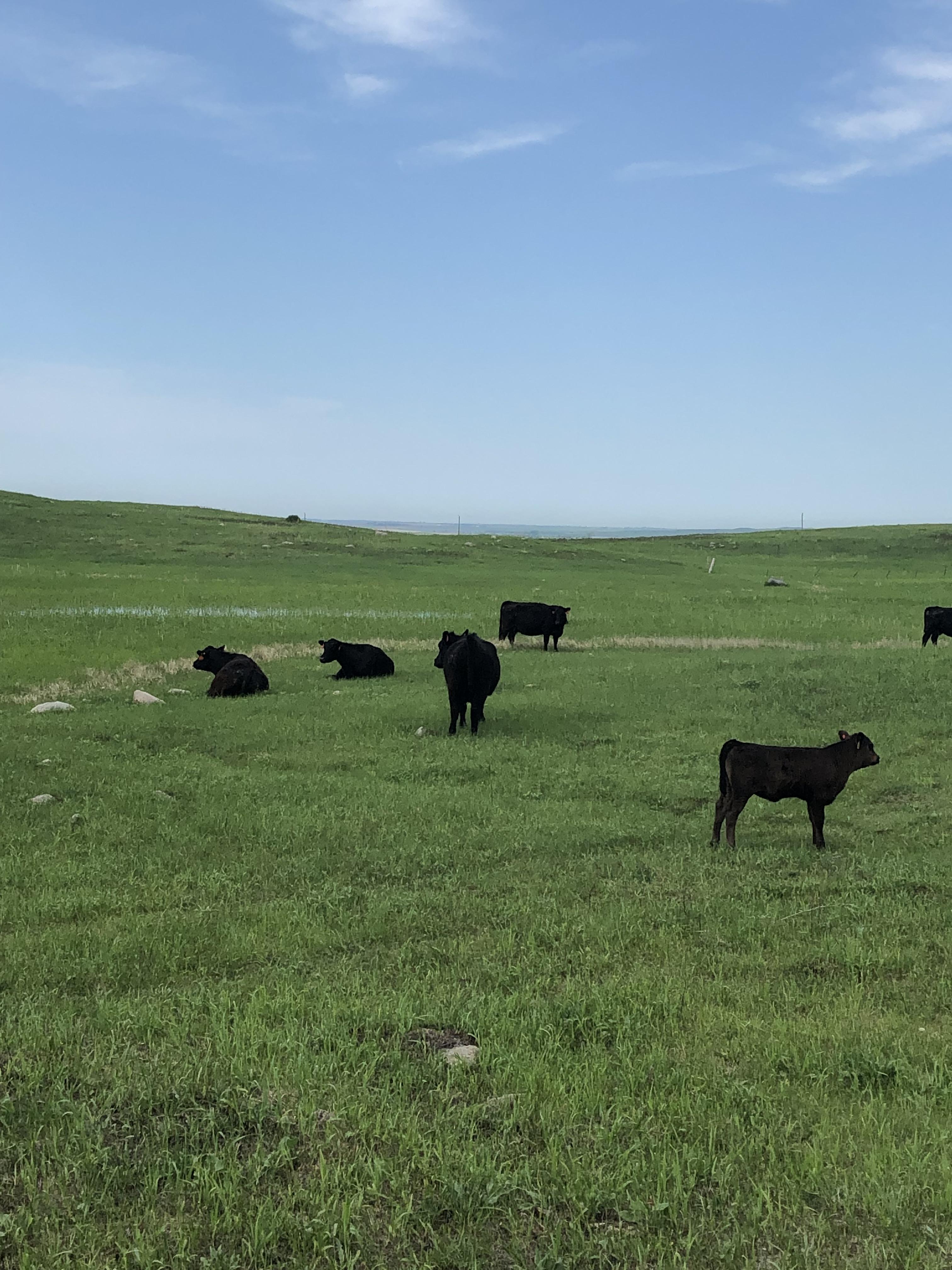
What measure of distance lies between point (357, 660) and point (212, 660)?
3573mm

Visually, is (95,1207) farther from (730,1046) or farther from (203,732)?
(203,732)

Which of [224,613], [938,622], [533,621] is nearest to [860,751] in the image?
[533,621]

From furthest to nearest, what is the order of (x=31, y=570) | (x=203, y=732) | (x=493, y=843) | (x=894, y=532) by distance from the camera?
(x=894, y=532), (x=31, y=570), (x=203, y=732), (x=493, y=843)

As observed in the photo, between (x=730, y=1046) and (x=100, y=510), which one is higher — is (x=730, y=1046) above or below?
below

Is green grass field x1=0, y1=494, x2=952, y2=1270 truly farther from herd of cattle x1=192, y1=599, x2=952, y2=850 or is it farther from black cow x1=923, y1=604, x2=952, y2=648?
black cow x1=923, y1=604, x2=952, y2=648

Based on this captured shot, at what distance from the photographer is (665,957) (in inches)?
301

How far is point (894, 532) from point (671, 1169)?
100m

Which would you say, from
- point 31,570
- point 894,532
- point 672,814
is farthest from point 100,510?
point 672,814

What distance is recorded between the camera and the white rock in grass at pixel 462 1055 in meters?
5.66

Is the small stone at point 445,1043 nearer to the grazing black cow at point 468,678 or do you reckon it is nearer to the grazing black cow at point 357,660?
the grazing black cow at point 468,678

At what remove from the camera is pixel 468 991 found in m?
6.88

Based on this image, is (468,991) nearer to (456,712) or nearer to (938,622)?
(456,712)

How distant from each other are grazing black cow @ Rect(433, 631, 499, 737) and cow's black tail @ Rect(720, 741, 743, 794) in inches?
270

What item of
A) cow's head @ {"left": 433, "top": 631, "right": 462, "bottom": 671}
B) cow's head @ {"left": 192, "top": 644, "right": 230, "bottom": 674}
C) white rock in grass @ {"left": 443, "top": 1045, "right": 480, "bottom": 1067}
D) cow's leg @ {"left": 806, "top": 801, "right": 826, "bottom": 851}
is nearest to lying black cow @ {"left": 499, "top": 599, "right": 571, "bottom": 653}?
cow's head @ {"left": 192, "top": 644, "right": 230, "bottom": 674}
